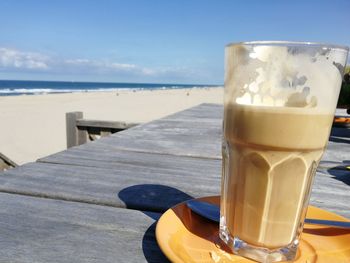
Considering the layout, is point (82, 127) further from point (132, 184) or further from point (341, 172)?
point (341, 172)

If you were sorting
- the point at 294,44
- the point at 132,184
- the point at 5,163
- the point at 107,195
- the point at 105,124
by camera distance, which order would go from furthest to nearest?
1. the point at 105,124
2. the point at 5,163
3. the point at 132,184
4. the point at 107,195
5. the point at 294,44

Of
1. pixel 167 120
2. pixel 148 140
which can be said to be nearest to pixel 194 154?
pixel 148 140

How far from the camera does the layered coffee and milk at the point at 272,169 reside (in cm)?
60

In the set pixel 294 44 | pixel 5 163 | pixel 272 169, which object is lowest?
pixel 5 163

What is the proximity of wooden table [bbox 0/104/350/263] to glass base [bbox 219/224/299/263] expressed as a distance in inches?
5.3

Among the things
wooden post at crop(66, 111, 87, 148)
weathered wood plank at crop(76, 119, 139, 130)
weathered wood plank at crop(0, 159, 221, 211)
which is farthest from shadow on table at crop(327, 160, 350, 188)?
wooden post at crop(66, 111, 87, 148)

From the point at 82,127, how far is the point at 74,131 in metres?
0.08

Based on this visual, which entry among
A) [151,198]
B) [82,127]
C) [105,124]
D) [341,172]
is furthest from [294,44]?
[82,127]

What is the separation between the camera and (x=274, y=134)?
1.98ft

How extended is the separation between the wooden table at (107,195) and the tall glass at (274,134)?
19cm

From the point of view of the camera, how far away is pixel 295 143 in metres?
0.62

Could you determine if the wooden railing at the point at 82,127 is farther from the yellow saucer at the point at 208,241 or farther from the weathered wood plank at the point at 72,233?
the yellow saucer at the point at 208,241

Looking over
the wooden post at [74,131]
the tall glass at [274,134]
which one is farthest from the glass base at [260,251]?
the wooden post at [74,131]

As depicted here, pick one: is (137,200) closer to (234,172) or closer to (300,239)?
(234,172)
